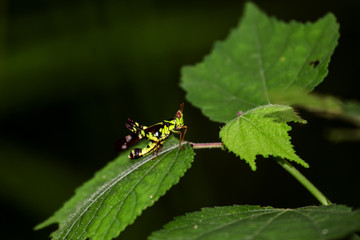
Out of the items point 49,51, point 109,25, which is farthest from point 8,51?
point 109,25

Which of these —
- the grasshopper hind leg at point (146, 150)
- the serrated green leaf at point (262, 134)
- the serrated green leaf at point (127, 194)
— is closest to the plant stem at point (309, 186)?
the serrated green leaf at point (262, 134)

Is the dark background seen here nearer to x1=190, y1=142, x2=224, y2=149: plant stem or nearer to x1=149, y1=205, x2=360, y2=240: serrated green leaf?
x1=190, y1=142, x2=224, y2=149: plant stem

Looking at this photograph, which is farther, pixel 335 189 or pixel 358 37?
pixel 358 37

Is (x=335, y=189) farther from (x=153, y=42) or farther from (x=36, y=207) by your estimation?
(x=36, y=207)

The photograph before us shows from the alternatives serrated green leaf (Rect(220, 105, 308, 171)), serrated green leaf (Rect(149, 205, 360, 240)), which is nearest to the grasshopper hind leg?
serrated green leaf (Rect(220, 105, 308, 171))

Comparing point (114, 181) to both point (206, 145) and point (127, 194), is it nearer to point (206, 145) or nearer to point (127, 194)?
point (127, 194)

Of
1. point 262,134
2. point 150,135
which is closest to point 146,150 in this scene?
point 150,135
